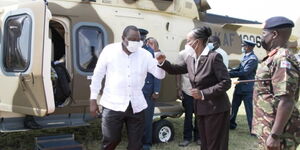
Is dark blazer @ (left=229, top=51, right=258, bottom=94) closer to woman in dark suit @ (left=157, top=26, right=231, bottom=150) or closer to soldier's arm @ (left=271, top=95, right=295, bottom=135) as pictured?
woman in dark suit @ (left=157, top=26, right=231, bottom=150)

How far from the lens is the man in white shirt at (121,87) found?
13.2 ft

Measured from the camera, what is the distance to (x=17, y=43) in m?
5.09

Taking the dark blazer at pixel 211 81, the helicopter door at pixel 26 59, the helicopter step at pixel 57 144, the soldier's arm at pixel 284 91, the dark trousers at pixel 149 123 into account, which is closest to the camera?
the soldier's arm at pixel 284 91

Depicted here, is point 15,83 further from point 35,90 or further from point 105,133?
point 105,133

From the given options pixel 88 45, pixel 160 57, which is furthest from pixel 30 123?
pixel 160 57

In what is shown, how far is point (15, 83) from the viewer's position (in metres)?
4.88

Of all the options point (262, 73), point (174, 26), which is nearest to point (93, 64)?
point (174, 26)

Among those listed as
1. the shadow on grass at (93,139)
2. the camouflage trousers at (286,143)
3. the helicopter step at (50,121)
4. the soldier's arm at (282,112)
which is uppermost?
the soldier's arm at (282,112)

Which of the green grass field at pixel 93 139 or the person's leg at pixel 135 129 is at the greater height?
the person's leg at pixel 135 129

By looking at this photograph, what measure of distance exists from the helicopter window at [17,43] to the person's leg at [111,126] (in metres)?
1.50

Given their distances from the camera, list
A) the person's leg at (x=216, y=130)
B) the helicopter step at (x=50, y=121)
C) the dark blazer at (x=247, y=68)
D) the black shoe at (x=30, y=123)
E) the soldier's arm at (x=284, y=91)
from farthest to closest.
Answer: the dark blazer at (x=247, y=68), the black shoe at (x=30, y=123), the helicopter step at (x=50, y=121), the person's leg at (x=216, y=130), the soldier's arm at (x=284, y=91)

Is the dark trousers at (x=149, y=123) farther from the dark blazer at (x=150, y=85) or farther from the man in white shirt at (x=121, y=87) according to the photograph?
the man in white shirt at (x=121, y=87)

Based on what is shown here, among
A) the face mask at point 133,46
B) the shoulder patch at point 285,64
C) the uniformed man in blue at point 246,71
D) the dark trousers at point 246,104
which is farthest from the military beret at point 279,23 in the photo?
the dark trousers at point 246,104

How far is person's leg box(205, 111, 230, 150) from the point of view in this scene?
12.9ft
